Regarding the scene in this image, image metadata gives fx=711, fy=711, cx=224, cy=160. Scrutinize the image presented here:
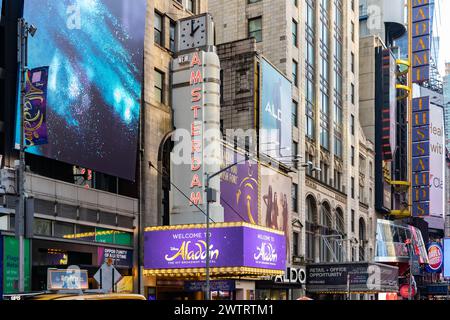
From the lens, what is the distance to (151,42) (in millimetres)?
39000

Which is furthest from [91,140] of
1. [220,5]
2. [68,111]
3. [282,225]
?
[220,5]

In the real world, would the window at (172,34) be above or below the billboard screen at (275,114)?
above

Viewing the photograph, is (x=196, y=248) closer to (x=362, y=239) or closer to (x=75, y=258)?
(x=75, y=258)

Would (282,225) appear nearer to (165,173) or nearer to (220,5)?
(165,173)

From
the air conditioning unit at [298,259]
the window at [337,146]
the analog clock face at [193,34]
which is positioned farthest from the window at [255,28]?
the analog clock face at [193,34]

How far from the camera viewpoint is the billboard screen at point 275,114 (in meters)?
51.7

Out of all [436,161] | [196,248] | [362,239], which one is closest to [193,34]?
[196,248]

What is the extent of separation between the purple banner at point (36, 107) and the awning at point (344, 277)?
35.0 meters

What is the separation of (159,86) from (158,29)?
10.7ft

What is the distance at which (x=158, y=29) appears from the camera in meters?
40.4

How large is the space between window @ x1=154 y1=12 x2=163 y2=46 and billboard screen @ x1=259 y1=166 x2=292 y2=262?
12651 millimetres

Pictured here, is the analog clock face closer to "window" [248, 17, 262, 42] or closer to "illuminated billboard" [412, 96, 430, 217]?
"window" [248, 17, 262, 42]

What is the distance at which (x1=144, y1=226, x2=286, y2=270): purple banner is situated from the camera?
36531mm

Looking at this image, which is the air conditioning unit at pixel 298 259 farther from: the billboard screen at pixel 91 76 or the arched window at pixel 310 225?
the billboard screen at pixel 91 76
